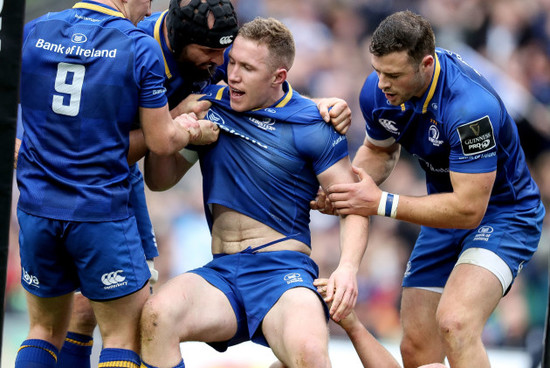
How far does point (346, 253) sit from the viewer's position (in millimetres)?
4152

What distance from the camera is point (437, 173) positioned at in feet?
15.4

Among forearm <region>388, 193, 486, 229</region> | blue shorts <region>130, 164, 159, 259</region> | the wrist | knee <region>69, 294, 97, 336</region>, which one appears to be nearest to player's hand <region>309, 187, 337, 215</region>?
the wrist

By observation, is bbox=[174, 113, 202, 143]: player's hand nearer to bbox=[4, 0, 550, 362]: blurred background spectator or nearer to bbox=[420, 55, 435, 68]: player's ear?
bbox=[420, 55, 435, 68]: player's ear

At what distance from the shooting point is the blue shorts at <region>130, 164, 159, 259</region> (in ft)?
14.5

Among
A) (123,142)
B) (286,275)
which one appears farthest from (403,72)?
(123,142)

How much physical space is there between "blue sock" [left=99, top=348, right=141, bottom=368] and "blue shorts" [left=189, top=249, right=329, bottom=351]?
514 mm

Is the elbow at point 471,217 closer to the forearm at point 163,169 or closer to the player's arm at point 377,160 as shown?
the player's arm at point 377,160

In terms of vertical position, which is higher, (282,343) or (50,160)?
(50,160)

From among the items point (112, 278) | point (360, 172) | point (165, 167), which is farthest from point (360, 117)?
point (112, 278)

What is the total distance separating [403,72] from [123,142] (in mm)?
1537

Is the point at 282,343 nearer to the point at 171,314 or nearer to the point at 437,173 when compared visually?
the point at 171,314

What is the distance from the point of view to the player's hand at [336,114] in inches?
170

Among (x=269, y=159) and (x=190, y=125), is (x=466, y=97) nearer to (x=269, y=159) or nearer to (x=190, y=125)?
(x=269, y=159)

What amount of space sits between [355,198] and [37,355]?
5.97ft
